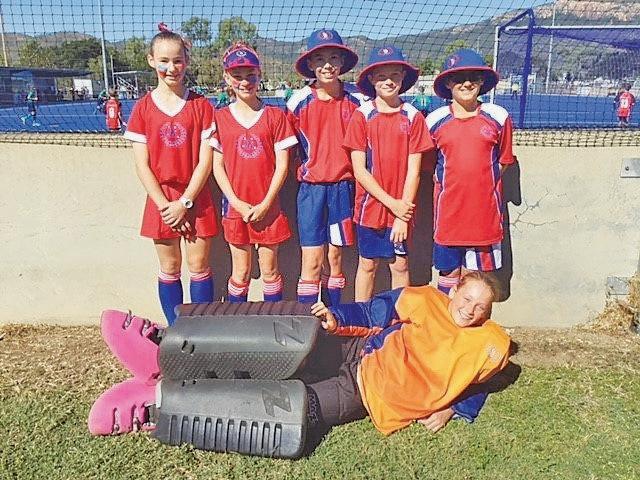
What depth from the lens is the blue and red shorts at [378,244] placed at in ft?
12.2

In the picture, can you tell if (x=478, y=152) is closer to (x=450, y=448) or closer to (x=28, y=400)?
(x=450, y=448)

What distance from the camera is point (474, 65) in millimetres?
3494

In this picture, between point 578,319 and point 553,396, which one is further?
point 578,319

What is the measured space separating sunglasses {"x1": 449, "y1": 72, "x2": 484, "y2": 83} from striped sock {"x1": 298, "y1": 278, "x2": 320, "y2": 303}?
151 centimetres

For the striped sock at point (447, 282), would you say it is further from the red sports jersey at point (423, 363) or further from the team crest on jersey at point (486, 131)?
the team crest on jersey at point (486, 131)

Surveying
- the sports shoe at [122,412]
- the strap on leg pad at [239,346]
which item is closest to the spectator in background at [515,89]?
the strap on leg pad at [239,346]

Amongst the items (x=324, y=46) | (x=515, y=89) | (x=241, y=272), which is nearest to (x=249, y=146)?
(x=324, y=46)

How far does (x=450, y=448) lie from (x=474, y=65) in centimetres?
209

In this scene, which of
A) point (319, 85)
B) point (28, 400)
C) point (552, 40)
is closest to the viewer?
point (28, 400)

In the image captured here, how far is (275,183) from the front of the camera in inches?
141

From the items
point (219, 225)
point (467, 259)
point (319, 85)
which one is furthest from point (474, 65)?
point (219, 225)

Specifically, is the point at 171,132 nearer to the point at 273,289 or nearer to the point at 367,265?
the point at 273,289

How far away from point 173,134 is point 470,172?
68.9 inches

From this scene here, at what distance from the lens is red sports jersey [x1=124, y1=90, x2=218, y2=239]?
11.7 feet
